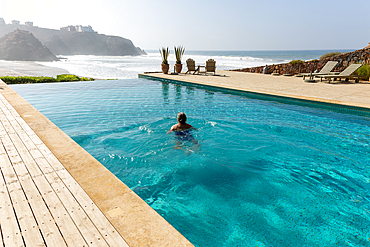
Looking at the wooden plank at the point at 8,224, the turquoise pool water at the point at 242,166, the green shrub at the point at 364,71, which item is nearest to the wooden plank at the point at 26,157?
the wooden plank at the point at 8,224

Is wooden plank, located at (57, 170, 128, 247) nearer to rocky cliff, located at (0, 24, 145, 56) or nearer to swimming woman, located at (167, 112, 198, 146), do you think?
swimming woman, located at (167, 112, 198, 146)

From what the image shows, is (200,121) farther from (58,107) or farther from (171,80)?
(171,80)

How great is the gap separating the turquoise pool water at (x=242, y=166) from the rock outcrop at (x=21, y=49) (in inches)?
4283

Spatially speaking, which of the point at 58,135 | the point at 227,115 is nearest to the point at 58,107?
the point at 58,135

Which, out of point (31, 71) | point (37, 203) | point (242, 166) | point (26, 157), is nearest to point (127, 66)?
point (31, 71)

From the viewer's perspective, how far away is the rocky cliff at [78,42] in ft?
507

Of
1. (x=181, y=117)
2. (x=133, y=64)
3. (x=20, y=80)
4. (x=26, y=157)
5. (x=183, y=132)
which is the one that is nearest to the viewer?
(x=26, y=157)

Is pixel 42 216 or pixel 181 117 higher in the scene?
pixel 181 117

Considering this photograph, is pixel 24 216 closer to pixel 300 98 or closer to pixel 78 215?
pixel 78 215

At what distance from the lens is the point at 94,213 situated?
2.26 meters

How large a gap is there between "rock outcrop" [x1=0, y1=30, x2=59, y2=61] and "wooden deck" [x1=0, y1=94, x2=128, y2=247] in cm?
11238

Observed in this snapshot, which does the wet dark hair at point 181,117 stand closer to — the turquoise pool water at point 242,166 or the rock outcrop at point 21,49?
the turquoise pool water at point 242,166

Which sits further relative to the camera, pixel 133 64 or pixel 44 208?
pixel 133 64

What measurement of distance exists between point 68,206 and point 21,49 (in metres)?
121
